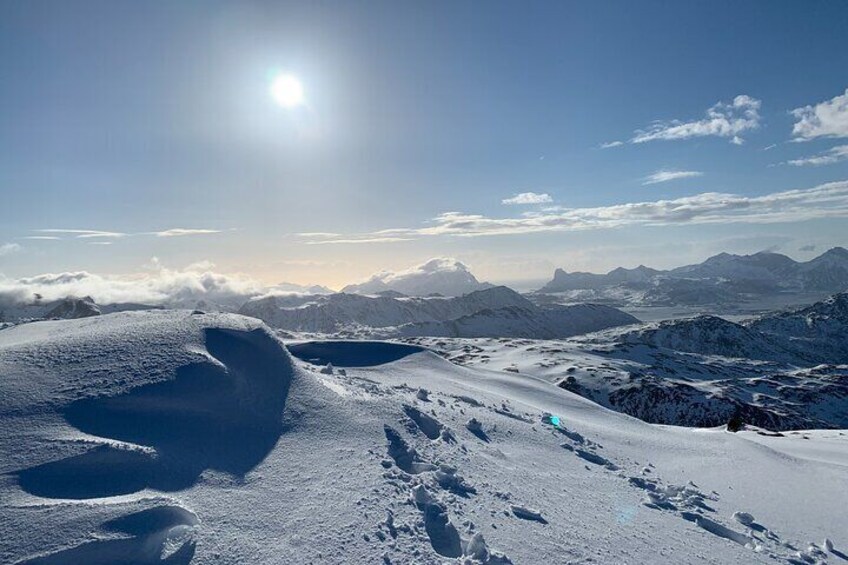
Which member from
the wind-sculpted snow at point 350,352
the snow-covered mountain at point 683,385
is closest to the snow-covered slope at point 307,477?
the wind-sculpted snow at point 350,352

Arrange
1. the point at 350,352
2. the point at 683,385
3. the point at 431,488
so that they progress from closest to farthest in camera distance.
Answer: the point at 431,488 < the point at 350,352 < the point at 683,385

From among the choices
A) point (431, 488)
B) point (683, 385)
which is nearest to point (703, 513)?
point (431, 488)

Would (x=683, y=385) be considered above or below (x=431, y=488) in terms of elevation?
below

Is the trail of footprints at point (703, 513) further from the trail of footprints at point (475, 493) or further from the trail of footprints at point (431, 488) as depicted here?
the trail of footprints at point (431, 488)

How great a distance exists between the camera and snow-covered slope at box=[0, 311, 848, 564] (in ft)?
22.3

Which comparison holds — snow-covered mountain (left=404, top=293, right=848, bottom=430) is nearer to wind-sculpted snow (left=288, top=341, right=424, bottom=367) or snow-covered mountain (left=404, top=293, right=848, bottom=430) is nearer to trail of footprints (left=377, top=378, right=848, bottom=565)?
wind-sculpted snow (left=288, top=341, right=424, bottom=367)

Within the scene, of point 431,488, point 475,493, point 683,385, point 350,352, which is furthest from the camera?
point 683,385

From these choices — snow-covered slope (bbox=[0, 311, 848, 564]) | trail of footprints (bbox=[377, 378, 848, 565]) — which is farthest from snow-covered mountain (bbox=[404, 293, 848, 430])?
snow-covered slope (bbox=[0, 311, 848, 564])

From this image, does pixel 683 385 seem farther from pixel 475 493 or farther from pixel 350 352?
pixel 475 493

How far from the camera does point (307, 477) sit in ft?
29.0

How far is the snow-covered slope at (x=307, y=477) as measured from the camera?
680cm

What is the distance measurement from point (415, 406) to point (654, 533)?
267 inches

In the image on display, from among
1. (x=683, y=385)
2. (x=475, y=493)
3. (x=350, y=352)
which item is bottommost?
(x=683, y=385)

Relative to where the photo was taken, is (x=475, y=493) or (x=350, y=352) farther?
(x=350, y=352)
